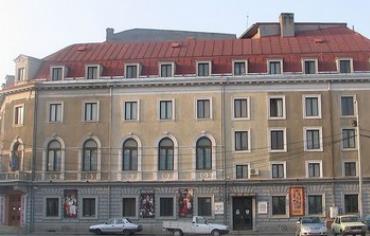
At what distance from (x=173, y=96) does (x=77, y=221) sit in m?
14.6

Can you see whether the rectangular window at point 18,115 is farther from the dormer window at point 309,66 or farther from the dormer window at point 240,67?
the dormer window at point 309,66

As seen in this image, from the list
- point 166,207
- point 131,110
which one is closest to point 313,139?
point 166,207

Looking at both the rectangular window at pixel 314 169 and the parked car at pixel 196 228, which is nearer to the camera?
the parked car at pixel 196 228

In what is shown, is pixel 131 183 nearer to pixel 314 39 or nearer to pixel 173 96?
pixel 173 96

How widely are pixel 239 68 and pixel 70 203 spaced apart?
66.4 ft

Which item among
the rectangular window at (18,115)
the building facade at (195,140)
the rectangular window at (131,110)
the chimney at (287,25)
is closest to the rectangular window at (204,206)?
the building facade at (195,140)

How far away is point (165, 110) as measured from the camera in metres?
60.4

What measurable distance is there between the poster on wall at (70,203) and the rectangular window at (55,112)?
7.06 meters

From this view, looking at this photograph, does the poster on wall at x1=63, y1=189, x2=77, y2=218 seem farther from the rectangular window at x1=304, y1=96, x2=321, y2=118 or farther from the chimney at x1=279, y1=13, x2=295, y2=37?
the chimney at x1=279, y1=13, x2=295, y2=37

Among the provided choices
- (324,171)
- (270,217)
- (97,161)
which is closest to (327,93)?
(324,171)

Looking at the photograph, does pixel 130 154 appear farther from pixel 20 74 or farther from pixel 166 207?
pixel 20 74

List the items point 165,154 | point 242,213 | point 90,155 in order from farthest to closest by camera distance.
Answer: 1. point 90,155
2. point 165,154
3. point 242,213

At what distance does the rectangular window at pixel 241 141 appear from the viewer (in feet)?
193

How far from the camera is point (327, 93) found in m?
58.5
